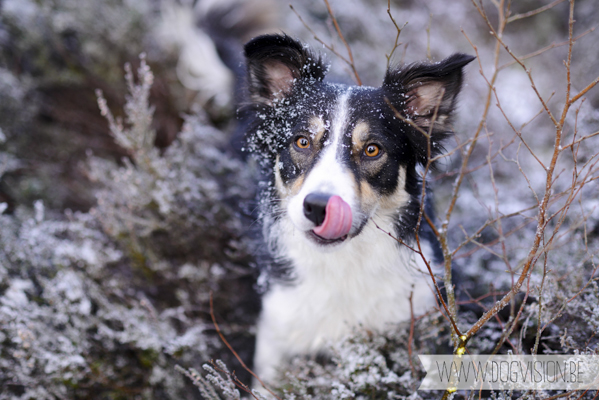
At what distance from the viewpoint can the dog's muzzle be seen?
1724 mm

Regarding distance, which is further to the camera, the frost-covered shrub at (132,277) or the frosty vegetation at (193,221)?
the frost-covered shrub at (132,277)

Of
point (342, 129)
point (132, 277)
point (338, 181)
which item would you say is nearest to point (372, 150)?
point (342, 129)

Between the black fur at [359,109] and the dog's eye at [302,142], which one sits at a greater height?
the black fur at [359,109]

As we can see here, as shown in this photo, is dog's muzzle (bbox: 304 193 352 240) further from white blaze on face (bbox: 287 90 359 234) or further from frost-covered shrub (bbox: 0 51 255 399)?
frost-covered shrub (bbox: 0 51 255 399)

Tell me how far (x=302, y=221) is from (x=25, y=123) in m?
3.93

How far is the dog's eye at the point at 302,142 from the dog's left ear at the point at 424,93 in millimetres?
536

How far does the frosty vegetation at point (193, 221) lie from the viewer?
206 centimetres

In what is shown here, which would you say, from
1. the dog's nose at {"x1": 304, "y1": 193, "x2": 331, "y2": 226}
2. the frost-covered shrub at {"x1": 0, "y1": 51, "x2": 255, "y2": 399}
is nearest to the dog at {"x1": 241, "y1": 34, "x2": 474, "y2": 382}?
the dog's nose at {"x1": 304, "y1": 193, "x2": 331, "y2": 226}

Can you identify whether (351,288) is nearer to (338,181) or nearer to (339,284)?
(339,284)

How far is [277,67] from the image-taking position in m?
2.27

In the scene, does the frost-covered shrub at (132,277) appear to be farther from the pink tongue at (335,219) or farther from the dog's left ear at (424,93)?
the dog's left ear at (424,93)

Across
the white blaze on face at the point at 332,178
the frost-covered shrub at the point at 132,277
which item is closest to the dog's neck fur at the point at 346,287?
the white blaze on face at the point at 332,178

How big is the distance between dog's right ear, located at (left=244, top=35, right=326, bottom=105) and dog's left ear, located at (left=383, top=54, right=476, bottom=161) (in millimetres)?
453

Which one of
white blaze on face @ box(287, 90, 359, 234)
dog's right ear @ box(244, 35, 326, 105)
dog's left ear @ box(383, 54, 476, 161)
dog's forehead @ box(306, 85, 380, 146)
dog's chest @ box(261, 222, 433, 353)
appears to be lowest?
dog's chest @ box(261, 222, 433, 353)
